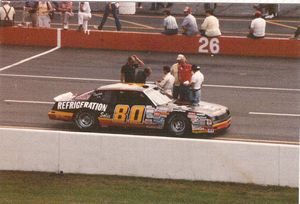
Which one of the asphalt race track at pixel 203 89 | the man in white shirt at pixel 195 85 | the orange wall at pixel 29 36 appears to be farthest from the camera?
the orange wall at pixel 29 36

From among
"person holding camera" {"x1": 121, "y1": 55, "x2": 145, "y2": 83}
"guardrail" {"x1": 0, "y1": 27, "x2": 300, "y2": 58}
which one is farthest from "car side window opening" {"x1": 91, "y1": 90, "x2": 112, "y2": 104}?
"guardrail" {"x1": 0, "y1": 27, "x2": 300, "y2": 58}

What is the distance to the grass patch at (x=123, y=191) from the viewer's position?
1427cm

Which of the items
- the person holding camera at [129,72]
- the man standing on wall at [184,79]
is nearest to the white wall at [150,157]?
the man standing on wall at [184,79]

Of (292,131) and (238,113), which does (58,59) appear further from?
(292,131)

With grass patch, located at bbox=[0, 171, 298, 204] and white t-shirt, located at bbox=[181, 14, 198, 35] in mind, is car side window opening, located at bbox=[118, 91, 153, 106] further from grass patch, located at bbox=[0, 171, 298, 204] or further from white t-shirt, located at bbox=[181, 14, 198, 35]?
white t-shirt, located at bbox=[181, 14, 198, 35]

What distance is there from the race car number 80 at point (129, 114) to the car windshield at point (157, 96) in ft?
1.04

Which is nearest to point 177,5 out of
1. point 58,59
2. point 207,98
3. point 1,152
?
point 58,59

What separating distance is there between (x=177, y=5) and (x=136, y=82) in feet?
53.9

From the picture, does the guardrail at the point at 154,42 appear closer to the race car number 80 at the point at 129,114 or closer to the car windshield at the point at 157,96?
the car windshield at the point at 157,96

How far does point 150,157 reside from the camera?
Answer: 50.5 ft

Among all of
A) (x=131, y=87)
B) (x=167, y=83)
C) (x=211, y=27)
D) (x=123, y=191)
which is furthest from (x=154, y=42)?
(x=123, y=191)

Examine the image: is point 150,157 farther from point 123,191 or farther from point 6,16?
point 6,16

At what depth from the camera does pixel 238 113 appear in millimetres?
21641

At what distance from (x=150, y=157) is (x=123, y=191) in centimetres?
92
